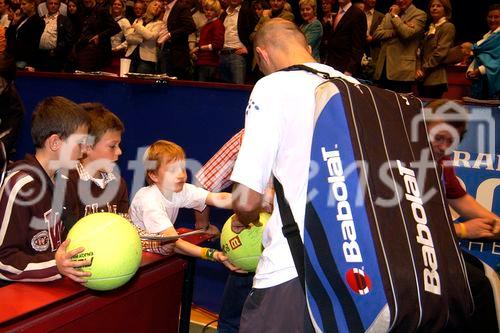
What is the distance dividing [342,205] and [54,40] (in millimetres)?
7661

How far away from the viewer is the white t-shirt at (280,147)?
194 centimetres

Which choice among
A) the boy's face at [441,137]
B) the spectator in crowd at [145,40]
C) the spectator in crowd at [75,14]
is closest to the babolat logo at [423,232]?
the boy's face at [441,137]

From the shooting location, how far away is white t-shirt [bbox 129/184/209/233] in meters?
3.09

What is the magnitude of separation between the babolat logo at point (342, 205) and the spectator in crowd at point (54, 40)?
755 centimetres

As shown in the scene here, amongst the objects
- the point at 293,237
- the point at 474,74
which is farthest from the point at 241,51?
the point at 293,237

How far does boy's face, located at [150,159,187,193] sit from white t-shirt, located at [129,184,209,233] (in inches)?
1.9

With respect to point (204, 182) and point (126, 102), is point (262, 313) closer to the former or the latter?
point (204, 182)

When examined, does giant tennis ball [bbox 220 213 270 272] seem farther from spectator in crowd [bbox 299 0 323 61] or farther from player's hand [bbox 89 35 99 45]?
player's hand [bbox 89 35 99 45]

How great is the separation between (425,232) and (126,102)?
4313mm

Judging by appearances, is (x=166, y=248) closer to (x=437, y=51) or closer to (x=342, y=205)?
(x=342, y=205)

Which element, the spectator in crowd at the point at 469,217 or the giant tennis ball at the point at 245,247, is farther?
the giant tennis ball at the point at 245,247

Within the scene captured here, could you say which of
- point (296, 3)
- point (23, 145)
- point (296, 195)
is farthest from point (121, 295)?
point (296, 3)

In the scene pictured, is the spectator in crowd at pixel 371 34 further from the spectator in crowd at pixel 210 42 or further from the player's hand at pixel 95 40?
the player's hand at pixel 95 40

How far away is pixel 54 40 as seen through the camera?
8.45 meters
